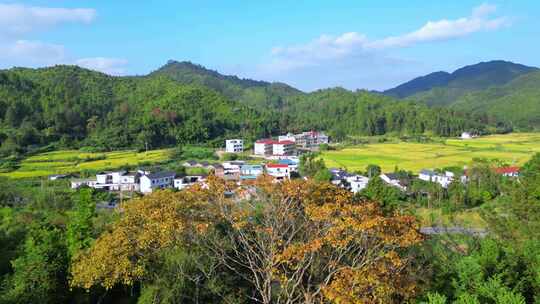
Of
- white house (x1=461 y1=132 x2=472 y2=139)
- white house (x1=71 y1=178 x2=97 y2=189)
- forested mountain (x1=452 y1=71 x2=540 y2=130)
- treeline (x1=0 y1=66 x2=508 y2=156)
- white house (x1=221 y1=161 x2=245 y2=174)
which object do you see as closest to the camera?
white house (x1=71 y1=178 x2=97 y2=189)

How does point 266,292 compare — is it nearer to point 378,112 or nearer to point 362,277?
point 362,277

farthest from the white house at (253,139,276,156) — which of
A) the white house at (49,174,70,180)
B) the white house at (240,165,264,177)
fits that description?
the white house at (49,174,70,180)

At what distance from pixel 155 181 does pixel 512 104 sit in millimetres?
97579

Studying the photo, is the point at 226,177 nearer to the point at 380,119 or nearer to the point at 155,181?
the point at 155,181

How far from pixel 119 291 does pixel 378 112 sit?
3083 inches

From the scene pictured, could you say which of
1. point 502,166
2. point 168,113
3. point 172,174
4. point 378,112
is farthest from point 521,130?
point 172,174

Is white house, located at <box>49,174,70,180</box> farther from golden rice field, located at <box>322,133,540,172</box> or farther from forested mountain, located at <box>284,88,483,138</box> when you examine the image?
forested mountain, located at <box>284,88,483,138</box>

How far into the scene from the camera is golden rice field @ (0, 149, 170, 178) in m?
36.3

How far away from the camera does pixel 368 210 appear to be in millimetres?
7641

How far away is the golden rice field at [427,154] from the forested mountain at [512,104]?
94.7 ft

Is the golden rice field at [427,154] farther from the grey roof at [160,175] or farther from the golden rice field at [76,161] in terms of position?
the golden rice field at [76,161]

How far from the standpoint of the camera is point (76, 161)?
41781 mm

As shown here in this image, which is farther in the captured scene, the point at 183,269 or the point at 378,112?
the point at 378,112

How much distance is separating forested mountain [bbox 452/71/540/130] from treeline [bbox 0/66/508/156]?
1387cm
